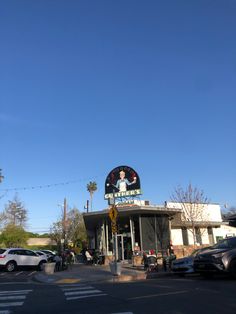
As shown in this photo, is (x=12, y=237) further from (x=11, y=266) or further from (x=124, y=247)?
(x=11, y=266)

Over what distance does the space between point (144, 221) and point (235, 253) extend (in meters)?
19.5

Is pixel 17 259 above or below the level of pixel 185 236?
below

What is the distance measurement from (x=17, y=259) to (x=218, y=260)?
16655mm

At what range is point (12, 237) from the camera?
62062 mm

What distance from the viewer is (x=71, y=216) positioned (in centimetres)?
7569

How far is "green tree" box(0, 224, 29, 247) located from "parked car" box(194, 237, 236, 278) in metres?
49.5

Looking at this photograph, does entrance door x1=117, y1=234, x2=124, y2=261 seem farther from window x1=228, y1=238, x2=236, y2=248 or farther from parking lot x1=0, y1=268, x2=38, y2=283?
window x1=228, y1=238, x2=236, y2=248

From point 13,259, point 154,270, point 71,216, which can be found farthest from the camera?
point 71,216

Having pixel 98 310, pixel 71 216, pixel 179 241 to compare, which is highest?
pixel 71 216

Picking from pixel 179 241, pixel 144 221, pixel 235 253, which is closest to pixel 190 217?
pixel 179 241

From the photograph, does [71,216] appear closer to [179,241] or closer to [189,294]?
[179,241]

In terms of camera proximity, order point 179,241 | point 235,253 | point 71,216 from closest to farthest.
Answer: point 235,253
point 179,241
point 71,216

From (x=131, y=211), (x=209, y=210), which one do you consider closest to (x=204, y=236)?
(x=209, y=210)

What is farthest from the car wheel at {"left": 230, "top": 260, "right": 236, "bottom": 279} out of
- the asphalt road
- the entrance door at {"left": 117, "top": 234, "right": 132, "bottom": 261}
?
the entrance door at {"left": 117, "top": 234, "right": 132, "bottom": 261}
